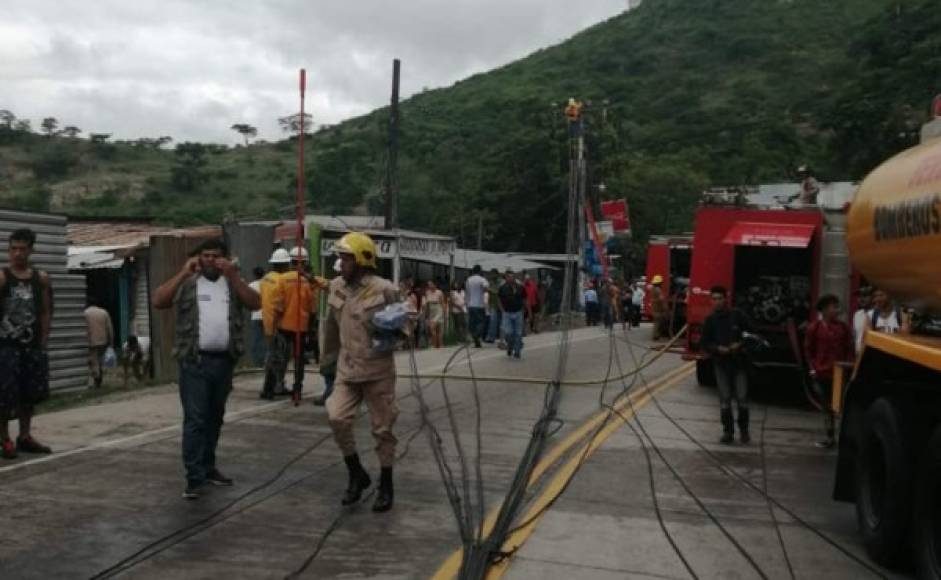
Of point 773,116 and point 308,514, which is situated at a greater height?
point 773,116

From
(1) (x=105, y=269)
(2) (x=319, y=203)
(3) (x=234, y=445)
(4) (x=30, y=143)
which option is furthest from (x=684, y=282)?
(4) (x=30, y=143)

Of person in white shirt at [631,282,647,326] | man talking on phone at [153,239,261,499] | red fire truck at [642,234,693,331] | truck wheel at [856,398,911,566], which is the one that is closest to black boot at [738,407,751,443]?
truck wheel at [856,398,911,566]

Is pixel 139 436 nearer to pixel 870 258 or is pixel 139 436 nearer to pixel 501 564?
pixel 501 564

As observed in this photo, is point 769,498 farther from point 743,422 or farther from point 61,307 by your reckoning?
point 61,307

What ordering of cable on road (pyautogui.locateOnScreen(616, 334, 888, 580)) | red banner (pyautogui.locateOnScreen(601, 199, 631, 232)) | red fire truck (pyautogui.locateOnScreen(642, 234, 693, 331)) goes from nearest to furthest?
cable on road (pyautogui.locateOnScreen(616, 334, 888, 580)) → red fire truck (pyautogui.locateOnScreen(642, 234, 693, 331)) → red banner (pyautogui.locateOnScreen(601, 199, 631, 232))

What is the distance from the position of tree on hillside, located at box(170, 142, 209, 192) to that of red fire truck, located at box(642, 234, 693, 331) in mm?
44852

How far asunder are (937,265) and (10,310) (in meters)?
6.78

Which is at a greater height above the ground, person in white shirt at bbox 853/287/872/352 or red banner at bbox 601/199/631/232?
red banner at bbox 601/199/631/232

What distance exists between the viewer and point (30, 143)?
77.2 meters

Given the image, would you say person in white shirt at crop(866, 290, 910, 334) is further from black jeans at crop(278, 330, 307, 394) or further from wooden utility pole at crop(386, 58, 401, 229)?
wooden utility pole at crop(386, 58, 401, 229)

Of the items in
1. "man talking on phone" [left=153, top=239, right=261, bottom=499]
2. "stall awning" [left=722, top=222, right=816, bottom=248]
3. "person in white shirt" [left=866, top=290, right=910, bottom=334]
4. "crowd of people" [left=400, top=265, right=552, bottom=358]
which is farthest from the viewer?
"crowd of people" [left=400, top=265, right=552, bottom=358]

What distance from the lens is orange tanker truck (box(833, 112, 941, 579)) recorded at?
5.83 m

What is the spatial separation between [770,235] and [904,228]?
381 inches

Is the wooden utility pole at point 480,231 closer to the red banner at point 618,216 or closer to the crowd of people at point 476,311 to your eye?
the red banner at point 618,216
